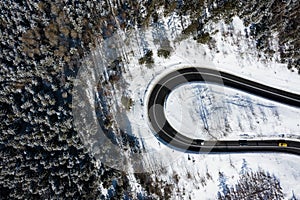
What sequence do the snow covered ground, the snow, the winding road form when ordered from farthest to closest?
the winding road < the snow < the snow covered ground

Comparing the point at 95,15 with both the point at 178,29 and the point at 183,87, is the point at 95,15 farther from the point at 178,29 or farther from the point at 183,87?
the point at 183,87

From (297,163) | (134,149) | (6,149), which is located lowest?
(297,163)

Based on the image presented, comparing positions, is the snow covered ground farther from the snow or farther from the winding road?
the winding road

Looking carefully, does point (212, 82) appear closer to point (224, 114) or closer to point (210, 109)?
point (210, 109)

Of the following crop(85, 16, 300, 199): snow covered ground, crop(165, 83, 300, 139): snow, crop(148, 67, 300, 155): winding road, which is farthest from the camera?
crop(148, 67, 300, 155): winding road

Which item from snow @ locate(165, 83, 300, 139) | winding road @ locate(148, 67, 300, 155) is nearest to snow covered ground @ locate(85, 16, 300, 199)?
snow @ locate(165, 83, 300, 139)

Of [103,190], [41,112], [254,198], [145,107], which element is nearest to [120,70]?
[145,107]

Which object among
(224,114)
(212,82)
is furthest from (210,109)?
(212,82)
